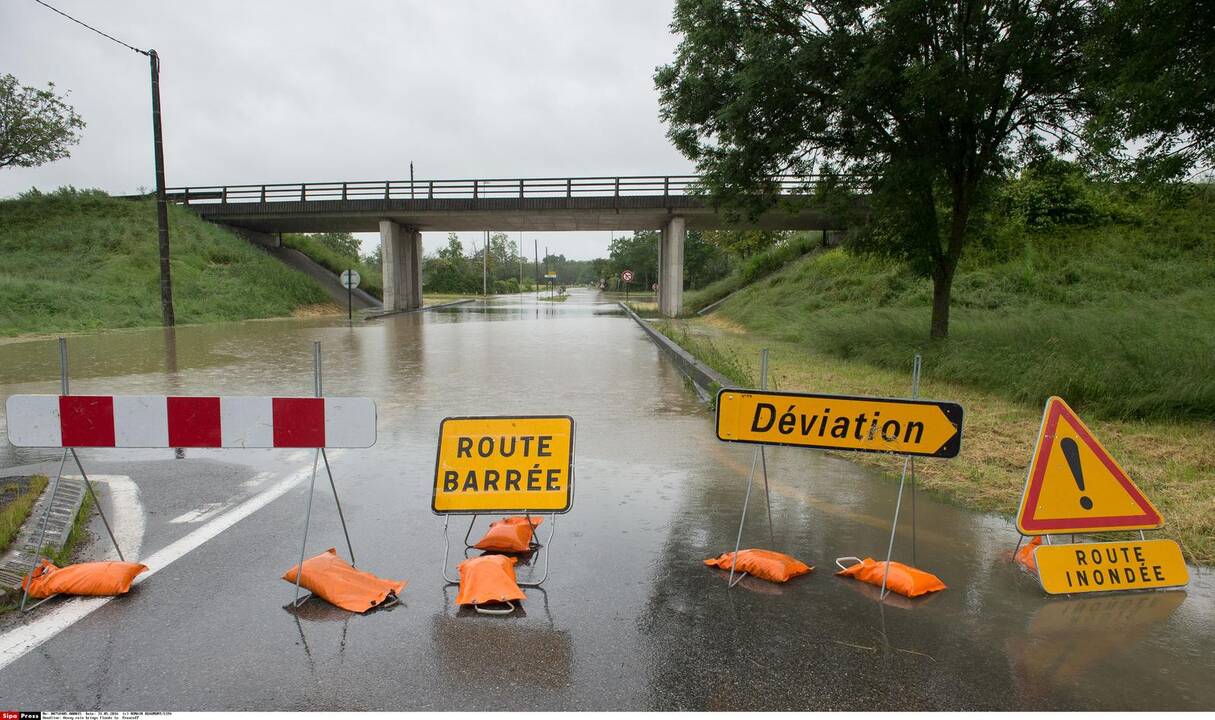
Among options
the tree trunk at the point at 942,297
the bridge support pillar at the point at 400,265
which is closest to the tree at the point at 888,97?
the tree trunk at the point at 942,297

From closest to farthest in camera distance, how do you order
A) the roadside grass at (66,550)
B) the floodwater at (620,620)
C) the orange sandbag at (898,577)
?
the floodwater at (620,620) < the roadside grass at (66,550) < the orange sandbag at (898,577)

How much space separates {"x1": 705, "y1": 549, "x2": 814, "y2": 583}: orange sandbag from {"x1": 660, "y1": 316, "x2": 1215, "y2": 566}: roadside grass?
2.08 meters

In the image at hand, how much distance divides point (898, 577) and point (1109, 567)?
124cm

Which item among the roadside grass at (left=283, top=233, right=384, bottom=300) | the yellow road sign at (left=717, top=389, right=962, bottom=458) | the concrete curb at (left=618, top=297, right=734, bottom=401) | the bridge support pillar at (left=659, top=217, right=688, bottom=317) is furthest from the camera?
the roadside grass at (left=283, top=233, right=384, bottom=300)

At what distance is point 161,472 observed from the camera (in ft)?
21.1

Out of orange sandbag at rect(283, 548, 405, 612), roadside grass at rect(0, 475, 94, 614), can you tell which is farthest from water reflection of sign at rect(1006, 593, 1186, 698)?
roadside grass at rect(0, 475, 94, 614)

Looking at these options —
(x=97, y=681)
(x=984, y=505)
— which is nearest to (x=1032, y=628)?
(x=984, y=505)

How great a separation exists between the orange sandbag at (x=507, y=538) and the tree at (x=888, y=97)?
999 centimetres

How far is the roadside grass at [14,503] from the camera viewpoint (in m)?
4.41

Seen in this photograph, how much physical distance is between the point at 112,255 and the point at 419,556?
3435 centimetres

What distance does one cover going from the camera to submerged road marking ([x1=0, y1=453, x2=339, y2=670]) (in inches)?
128

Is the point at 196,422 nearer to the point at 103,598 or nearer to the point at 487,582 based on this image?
the point at 103,598

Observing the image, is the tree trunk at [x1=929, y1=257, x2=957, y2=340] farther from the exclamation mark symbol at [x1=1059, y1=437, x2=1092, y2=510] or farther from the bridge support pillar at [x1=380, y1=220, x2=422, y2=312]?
the bridge support pillar at [x1=380, y1=220, x2=422, y2=312]

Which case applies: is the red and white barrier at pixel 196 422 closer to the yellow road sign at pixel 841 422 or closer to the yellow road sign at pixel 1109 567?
the yellow road sign at pixel 841 422
